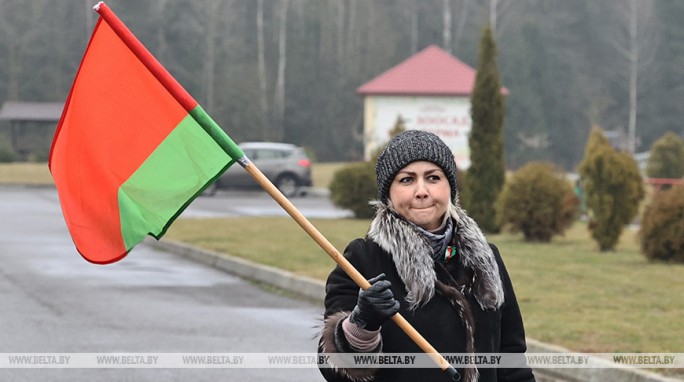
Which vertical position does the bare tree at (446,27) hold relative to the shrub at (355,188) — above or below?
below

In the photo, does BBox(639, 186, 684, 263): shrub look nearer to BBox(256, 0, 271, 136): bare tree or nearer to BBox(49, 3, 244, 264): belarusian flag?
BBox(49, 3, 244, 264): belarusian flag

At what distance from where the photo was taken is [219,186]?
42.5m

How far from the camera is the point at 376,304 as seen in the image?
3.60m

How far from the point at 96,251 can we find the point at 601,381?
5112mm

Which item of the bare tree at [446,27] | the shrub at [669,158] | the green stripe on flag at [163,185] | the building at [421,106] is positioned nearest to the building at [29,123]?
the bare tree at [446,27]

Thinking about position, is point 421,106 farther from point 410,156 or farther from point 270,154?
point 410,156

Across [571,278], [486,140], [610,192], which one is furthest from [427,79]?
[571,278]

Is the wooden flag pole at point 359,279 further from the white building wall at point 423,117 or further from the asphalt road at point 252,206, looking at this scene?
the white building wall at point 423,117

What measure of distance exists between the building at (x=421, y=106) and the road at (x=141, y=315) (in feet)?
88.1

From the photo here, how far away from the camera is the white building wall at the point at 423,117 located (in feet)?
151

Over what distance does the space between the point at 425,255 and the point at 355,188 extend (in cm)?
2533

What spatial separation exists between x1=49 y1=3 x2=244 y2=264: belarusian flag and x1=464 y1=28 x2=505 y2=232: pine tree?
65.5ft

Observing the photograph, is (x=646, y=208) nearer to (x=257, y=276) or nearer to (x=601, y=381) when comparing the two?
(x=257, y=276)

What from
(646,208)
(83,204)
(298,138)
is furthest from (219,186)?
(298,138)
